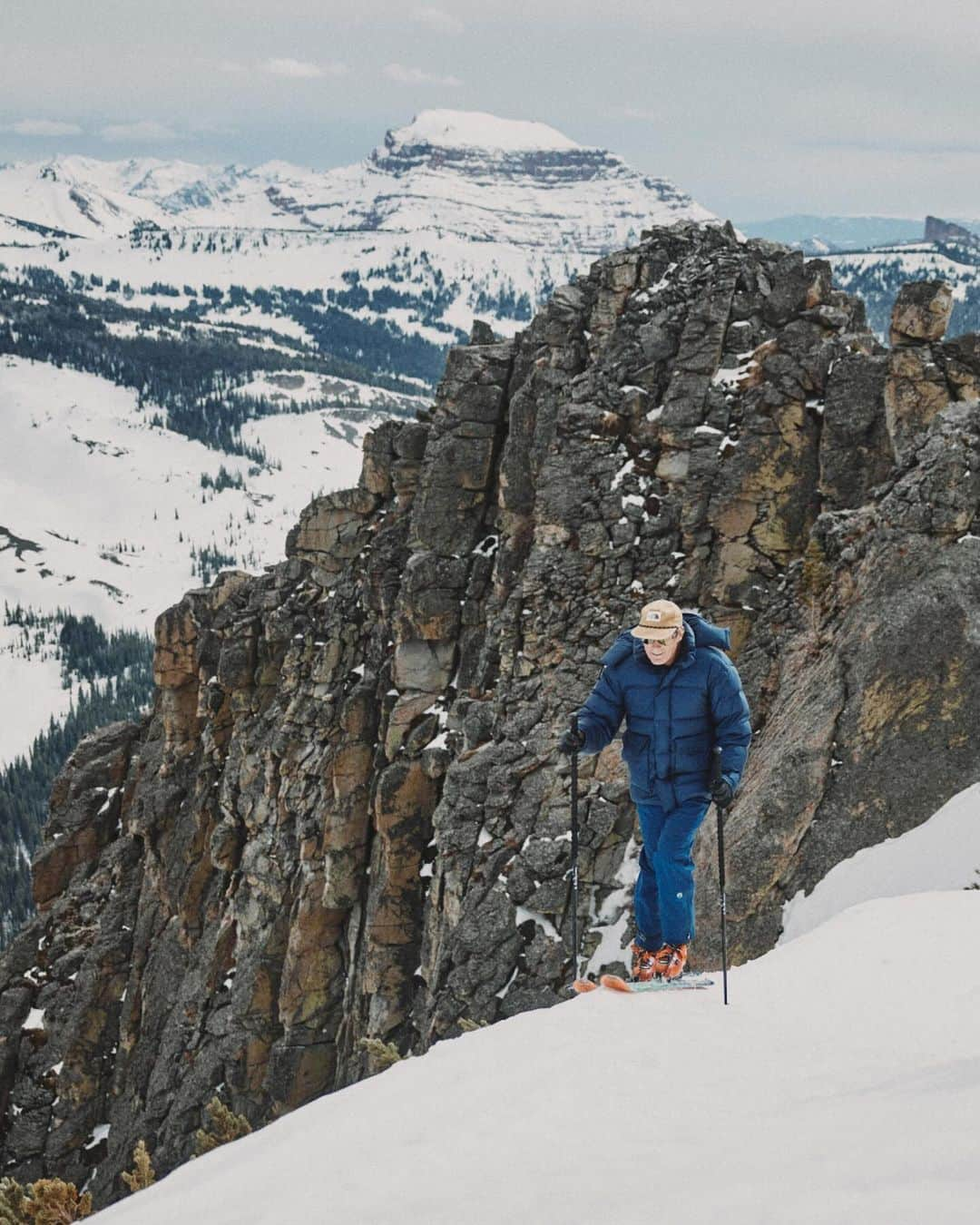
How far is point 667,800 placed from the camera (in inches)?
456

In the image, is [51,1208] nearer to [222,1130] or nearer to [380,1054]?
[380,1054]

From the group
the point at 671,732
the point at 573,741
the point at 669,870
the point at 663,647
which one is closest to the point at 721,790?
the point at 671,732

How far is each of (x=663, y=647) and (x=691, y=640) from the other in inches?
15.0

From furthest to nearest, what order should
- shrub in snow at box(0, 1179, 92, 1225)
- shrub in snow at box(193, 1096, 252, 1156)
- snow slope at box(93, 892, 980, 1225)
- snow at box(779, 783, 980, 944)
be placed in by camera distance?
shrub in snow at box(193, 1096, 252, 1156)
snow at box(779, 783, 980, 944)
shrub in snow at box(0, 1179, 92, 1225)
snow slope at box(93, 892, 980, 1225)

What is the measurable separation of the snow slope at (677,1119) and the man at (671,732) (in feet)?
3.94

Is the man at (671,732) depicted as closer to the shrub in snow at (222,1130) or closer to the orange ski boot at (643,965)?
the orange ski boot at (643,965)

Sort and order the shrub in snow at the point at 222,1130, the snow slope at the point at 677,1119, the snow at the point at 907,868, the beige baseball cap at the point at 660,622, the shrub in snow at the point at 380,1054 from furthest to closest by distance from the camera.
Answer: the shrub in snow at the point at 222,1130 < the shrub in snow at the point at 380,1054 < the snow at the point at 907,868 < the beige baseball cap at the point at 660,622 < the snow slope at the point at 677,1119

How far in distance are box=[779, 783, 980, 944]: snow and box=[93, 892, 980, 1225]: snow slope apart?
2.61 metres

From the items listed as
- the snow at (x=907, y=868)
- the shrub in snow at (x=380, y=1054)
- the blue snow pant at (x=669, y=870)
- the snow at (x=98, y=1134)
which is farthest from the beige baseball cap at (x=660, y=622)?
the snow at (x=98, y=1134)

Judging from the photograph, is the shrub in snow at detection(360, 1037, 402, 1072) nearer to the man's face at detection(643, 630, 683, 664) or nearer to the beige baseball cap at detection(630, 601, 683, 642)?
the man's face at detection(643, 630, 683, 664)

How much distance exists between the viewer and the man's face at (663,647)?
11.2 meters

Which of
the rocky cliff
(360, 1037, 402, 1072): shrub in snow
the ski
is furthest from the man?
(360, 1037, 402, 1072): shrub in snow

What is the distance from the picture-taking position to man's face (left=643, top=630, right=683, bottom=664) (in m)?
11.2

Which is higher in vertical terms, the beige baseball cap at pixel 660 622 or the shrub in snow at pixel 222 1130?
the beige baseball cap at pixel 660 622
